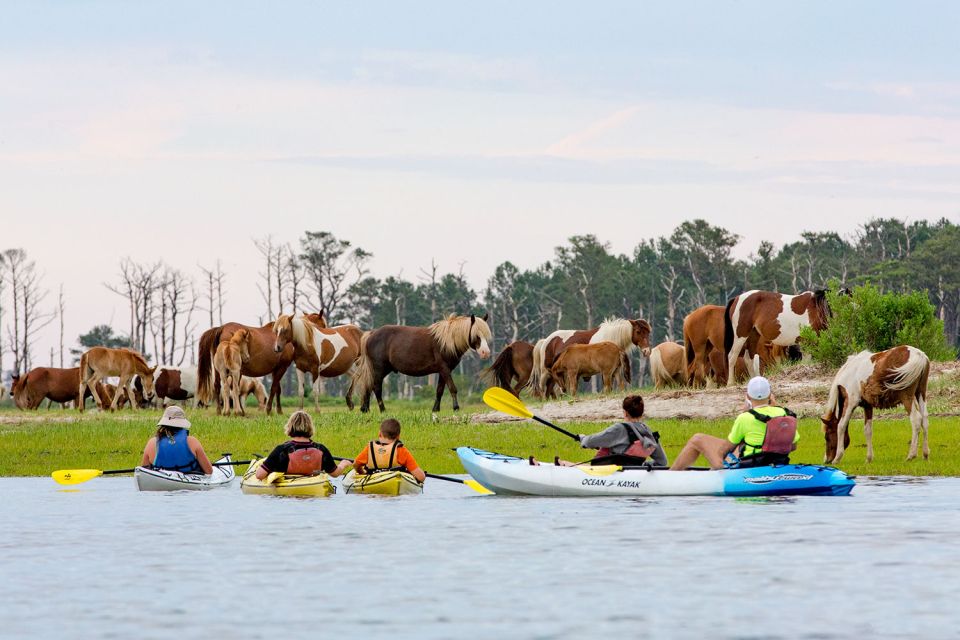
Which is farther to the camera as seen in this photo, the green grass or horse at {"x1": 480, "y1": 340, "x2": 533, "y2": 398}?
horse at {"x1": 480, "y1": 340, "x2": 533, "y2": 398}

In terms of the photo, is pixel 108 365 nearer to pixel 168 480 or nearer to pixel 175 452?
pixel 175 452

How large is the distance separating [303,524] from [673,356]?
30023 mm

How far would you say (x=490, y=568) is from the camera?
13.4 metres

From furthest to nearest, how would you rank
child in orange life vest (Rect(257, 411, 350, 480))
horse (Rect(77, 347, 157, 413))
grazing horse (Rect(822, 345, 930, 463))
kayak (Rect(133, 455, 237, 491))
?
horse (Rect(77, 347, 157, 413))
grazing horse (Rect(822, 345, 930, 463))
kayak (Rect(133, 455, 237, 491))
child in orange life vest (Rect(257, 411, 350, 480))

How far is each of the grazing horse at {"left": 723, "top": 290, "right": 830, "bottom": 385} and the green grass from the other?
7098mm

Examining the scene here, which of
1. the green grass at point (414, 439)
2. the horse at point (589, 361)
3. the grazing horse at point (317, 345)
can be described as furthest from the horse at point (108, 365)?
the horse at point (589, 361)

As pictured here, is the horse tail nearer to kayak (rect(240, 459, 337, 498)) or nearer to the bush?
the bush

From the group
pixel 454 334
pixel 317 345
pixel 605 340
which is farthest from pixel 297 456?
pixel 605 340

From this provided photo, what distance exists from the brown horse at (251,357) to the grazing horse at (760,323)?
39.3 ft

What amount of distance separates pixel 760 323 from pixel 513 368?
10.8m

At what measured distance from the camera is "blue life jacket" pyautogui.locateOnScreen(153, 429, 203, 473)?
21.9m

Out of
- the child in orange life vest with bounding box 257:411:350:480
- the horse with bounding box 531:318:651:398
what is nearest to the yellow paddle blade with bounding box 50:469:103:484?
the child in orange life vest with bounding box 257:411:350:480

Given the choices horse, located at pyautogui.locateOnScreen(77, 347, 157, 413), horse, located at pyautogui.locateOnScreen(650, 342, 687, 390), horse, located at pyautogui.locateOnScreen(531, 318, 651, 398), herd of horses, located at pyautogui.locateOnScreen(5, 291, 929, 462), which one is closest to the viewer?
herd of horses, located at pyautogui.locateOnScreen(5, 291, 929, 462)

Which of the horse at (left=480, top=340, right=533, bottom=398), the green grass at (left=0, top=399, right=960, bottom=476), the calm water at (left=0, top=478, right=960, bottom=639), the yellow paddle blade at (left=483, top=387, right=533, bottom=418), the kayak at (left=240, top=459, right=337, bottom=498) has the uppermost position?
the horse at (left=480, top=340, right=533, bottom=398)
